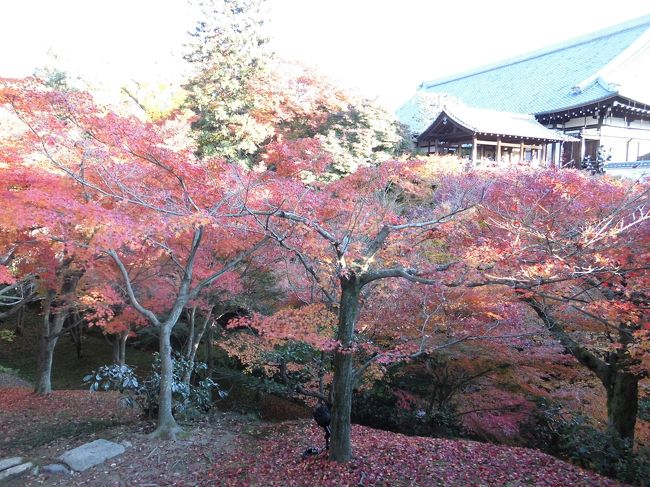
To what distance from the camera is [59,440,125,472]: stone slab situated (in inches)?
260

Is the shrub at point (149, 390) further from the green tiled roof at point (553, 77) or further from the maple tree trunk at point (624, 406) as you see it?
the green tiled roof at point (553, 77)

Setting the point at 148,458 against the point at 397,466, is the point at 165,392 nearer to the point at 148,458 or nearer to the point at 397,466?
the point at 148,458

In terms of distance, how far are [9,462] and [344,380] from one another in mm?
5052

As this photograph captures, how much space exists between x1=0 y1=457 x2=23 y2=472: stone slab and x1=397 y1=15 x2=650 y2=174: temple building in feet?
53.7

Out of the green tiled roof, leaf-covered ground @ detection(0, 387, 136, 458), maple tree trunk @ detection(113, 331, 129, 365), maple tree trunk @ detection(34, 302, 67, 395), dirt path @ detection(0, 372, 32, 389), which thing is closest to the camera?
leaf-covered ground @ detection(0, 387, 136, 458)

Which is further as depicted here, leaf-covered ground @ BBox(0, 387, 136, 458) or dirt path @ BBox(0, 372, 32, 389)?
dirt path @ BBox(0, 372, 32, 389)

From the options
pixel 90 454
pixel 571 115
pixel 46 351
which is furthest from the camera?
pixel 571 115

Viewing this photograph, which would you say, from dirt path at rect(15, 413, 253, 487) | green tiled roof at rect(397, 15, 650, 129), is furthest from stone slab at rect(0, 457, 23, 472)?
green tiled roof at rect(397, 15, 650, 129)

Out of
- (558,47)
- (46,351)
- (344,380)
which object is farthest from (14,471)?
(558,47)

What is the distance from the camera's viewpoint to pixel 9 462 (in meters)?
6.70

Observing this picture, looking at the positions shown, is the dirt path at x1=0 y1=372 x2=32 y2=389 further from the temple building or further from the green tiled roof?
the green tiled roof

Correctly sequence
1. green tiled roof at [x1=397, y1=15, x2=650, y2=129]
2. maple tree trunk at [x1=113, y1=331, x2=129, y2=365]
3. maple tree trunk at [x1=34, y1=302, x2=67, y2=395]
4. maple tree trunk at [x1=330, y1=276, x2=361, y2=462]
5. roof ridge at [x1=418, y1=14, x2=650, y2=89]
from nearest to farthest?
maple tree trunk at [x1=330, y1=276, x2=361, y2=462] → maple tree trunk at [x1=34, y1=302, x2=67, y2=395] → maple tree trunk at [x1=113, y1=331, x2=129, y2=365] → green tiled roof at [x1=397, y1=15, x2=650, y2=129] → roof ridge at [x1=418, y1=14, x2=650, y2=89]

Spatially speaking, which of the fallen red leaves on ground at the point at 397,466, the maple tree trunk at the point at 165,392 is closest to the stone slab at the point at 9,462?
the maple tree trunk at the point at 165,392

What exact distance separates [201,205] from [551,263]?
5339mm
